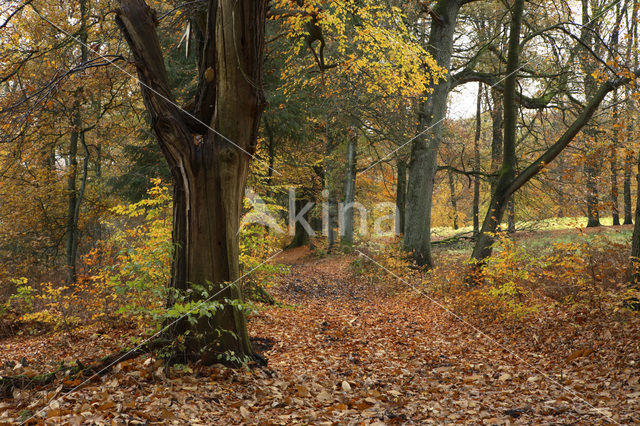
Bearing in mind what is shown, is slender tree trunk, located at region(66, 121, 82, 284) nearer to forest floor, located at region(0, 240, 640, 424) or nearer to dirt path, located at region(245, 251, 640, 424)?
forest floor, located at region(0, 240, 640, 424)

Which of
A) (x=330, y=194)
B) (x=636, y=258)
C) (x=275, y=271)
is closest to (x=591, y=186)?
(x=636, y=258)

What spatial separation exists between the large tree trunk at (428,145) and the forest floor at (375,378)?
Result: 4403 millimetres

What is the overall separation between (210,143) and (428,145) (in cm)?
851

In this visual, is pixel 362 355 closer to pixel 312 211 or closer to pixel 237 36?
pixel 237 36

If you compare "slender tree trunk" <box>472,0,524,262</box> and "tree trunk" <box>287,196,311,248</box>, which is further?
"tree trunk" <box>287,196,311,248</box>

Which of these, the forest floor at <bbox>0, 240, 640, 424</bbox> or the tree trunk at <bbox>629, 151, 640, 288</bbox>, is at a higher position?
the tree trunk at <bbox>629, 151, 640, 288</bbox>

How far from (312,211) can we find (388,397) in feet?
63.8

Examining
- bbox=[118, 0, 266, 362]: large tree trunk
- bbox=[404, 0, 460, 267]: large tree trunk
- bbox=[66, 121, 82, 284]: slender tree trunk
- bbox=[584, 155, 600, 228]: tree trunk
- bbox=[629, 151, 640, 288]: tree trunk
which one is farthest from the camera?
bbox=[404, 0, 460, 267]: large tree trunk

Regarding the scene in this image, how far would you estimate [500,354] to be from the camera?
5844 millimetres

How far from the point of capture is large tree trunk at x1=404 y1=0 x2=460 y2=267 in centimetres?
1148

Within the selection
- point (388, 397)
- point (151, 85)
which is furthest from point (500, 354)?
point (151, 85)

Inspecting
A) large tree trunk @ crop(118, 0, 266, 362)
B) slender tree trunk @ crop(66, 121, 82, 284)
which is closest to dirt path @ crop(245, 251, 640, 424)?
large tree trunk @ crop(118, 0, 266, 362)

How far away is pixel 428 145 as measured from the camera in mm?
11969

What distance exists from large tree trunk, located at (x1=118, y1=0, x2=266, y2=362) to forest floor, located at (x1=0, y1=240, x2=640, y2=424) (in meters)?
0.66
